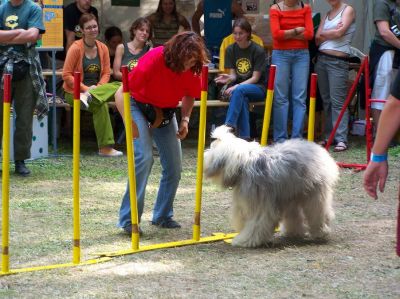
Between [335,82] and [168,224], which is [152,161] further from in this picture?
[335,82]

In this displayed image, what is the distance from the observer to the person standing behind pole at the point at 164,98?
20.2 feet

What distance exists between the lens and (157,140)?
262 inches

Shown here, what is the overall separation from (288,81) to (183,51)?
486cm

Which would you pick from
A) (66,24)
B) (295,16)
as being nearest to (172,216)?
(295,16)

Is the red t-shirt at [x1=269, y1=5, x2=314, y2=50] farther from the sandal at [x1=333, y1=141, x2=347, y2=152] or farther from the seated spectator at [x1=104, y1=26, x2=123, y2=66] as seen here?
the seated spectator at [x1=104, y1=26, x2=123, y2=66]

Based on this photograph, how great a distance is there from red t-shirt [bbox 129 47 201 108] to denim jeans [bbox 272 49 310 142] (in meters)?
4.30

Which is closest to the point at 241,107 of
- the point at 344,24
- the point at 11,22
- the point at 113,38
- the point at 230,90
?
the point at 230,90

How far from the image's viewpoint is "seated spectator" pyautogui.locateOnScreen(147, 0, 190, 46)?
39.8 feet

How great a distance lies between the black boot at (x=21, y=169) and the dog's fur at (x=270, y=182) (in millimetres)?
3439

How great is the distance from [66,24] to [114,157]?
2.39 meters

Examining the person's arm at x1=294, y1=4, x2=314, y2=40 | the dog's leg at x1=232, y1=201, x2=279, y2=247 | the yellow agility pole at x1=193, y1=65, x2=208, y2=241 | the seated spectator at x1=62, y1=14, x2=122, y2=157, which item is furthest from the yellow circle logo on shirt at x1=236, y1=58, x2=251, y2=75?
the dog's leg at x1=232, y1=201, x2=279, y2=247

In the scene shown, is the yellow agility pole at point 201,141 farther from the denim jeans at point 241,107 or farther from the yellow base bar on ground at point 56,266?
the denim jeans at point 241,107

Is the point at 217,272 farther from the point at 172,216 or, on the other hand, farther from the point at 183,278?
the point at 172,216

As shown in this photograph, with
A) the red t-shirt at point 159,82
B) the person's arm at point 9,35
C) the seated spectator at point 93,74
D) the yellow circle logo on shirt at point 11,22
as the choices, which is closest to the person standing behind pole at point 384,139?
the red t-shirt at point 159,82
